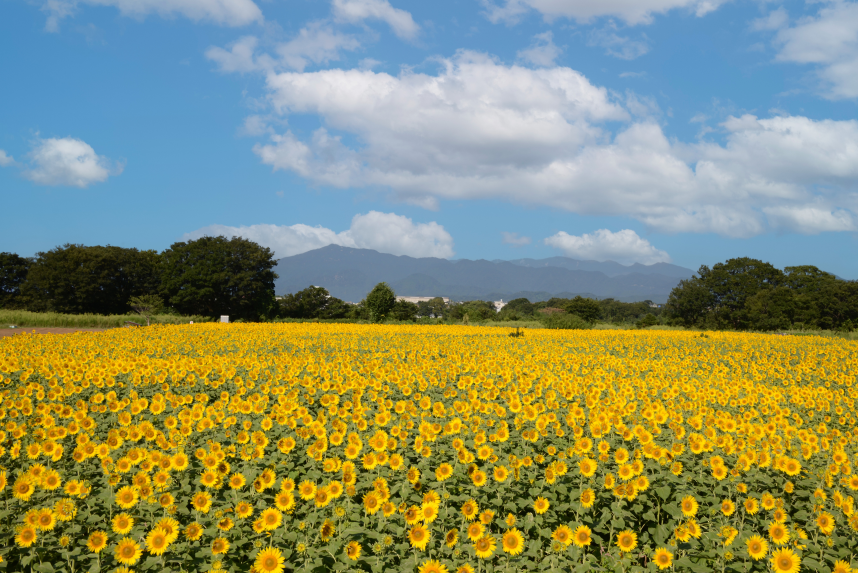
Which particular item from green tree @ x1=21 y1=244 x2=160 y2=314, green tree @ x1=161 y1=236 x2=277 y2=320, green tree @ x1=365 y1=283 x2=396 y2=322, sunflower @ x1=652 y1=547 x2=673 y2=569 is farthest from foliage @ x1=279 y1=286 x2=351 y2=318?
sunflower @ x1=652 y1=547 x2=673 y2=569

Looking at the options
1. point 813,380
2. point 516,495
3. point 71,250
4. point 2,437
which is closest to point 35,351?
point 2,437

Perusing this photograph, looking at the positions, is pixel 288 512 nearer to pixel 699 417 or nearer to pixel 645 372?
pixel 699 417

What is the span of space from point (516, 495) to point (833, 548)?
2672 millimetres

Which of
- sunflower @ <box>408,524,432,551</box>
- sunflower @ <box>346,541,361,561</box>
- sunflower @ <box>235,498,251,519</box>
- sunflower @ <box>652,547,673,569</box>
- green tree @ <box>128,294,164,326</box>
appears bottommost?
sunflower @ <box>652,547,673,569</box>

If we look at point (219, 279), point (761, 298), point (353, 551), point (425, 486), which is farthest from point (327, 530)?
point (761, 298)

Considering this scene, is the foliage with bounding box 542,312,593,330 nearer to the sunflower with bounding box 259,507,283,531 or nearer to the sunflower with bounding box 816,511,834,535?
the sunflower with bounding box 816,511,834,535

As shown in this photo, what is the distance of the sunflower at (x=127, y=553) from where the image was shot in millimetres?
3408

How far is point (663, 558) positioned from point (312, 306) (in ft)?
288

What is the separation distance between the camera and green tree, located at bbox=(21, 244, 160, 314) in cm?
5788

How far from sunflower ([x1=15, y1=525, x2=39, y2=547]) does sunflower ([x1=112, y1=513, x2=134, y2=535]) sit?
1.63 feet

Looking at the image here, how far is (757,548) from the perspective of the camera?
3.56 metres

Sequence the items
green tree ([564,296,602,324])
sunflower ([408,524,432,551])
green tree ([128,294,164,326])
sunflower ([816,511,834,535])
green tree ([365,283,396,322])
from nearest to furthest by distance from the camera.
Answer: sunflower ([408,524,432,551]) < sunflower ([816,511,834,535]) < green tree ([365,283,396,322]) < green tree ([128,294,164,326]) < green tree ([564,296,602,324])

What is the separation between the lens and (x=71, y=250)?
6003 centimetres

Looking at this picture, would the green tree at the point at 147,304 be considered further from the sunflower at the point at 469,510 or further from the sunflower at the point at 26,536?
the sunflower at the point at 469,510
